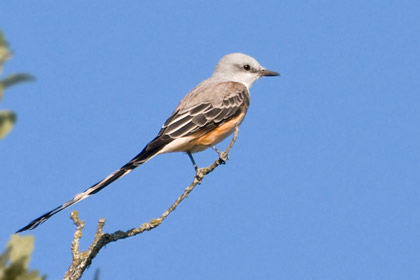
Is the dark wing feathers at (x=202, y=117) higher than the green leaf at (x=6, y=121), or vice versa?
the dark wing feathers at (x=202, y=117)

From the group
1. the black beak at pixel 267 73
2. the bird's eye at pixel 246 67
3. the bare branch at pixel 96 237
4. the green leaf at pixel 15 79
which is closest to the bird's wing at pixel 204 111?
the bird's eye at pixel 246 67

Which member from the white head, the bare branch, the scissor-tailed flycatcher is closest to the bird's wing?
the scissor-tailed flycatcher

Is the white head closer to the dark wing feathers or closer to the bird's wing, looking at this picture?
the bird's wing

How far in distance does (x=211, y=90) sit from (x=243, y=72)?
96cm

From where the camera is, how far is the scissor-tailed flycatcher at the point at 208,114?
6.71m

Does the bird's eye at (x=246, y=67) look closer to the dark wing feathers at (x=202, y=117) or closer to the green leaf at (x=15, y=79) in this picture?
the dark wing feathers at (x=202, y=117)

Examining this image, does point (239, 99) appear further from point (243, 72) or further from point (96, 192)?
point (96, 192)

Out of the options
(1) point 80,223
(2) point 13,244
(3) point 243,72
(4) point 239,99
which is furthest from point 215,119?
(2) point 13,244

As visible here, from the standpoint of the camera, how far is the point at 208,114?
23.7 ft

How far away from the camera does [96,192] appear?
4992 mm

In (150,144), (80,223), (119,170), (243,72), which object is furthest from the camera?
(243,72)

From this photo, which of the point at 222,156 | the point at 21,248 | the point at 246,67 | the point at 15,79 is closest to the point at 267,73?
the point at 246,67

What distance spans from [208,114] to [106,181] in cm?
224

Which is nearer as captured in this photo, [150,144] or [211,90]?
[150,144]
